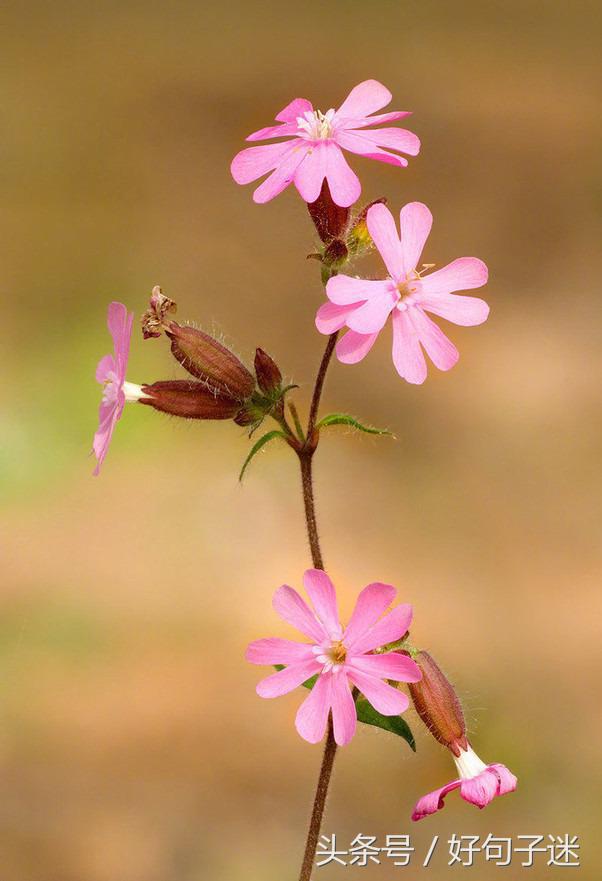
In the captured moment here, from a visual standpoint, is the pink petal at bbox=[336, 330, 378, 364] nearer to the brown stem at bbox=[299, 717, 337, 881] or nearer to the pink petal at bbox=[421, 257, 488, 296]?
Answer: the pink petal at bbox=[421, 257, 488, 296]

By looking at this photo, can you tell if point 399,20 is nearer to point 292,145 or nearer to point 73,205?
point 73,205

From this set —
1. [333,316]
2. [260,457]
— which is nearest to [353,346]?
[333,316]

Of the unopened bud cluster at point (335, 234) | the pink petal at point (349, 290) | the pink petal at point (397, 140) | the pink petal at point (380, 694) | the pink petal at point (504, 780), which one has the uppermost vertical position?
the pink petal at point (397, 140)

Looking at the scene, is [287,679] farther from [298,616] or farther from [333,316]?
[333,316]

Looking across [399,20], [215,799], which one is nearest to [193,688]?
[215,799]

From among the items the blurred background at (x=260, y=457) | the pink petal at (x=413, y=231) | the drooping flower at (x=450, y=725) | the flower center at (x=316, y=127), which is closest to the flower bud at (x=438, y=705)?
the drooping flower at (x=450, y=725)

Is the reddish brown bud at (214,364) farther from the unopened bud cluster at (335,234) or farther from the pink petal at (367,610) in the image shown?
the pink petal at (367,610)
